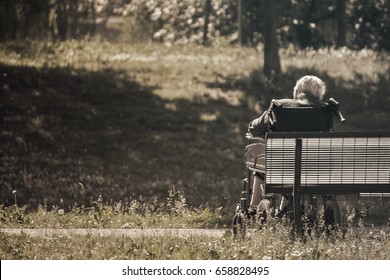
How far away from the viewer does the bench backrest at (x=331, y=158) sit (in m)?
10.2

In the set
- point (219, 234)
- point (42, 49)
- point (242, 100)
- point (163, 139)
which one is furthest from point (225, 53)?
point (219, 234)

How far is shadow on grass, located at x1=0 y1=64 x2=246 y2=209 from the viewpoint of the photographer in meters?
20.5

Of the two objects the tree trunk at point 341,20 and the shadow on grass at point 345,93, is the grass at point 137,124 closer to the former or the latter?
the shadow on grass at point 345,93

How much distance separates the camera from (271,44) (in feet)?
98.2

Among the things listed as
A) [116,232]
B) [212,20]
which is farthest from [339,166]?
[212,20]

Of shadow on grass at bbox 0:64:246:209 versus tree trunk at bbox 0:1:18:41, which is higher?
tree trunk at bbox 0:1:18:41

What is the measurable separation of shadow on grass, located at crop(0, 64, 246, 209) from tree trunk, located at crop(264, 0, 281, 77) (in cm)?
298

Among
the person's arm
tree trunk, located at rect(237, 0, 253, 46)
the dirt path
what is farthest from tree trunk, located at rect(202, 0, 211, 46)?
the person's arm

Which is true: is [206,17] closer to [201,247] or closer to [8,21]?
[8,21]

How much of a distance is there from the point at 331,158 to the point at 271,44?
19.9 metres

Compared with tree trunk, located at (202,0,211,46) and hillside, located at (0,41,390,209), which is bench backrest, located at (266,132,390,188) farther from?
tree trunk, located at (202,0,211,46)

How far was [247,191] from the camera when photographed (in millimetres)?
11344
